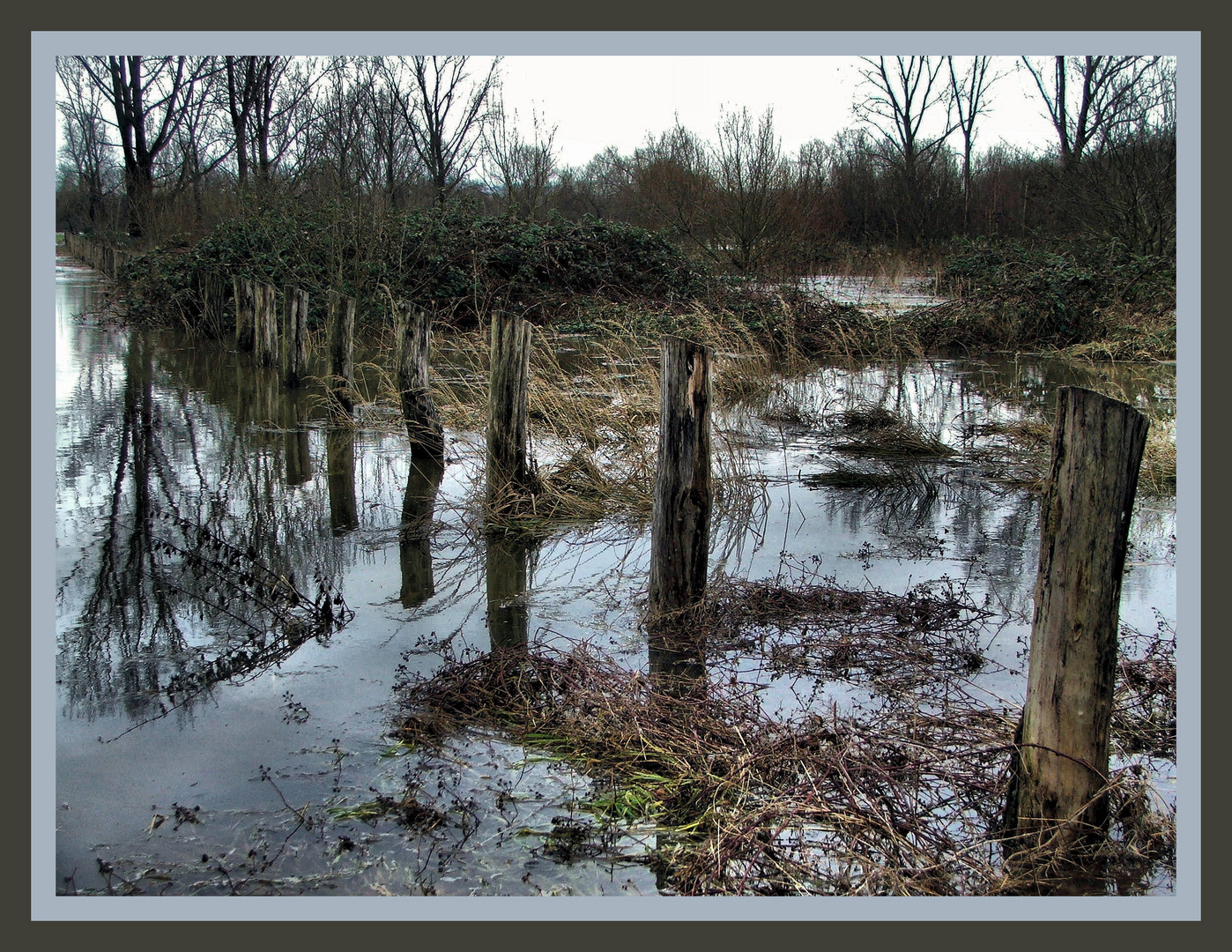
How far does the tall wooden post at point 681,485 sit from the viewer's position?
5191 mm

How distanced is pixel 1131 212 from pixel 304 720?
1950 centimetres

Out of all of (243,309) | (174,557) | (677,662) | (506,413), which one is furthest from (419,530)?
(243,309)

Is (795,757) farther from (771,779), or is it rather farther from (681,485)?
(681,485)

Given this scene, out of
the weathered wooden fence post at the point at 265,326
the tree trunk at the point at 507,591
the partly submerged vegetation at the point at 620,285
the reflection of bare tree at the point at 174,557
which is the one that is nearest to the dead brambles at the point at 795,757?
the tree trunk at the point at 507,591

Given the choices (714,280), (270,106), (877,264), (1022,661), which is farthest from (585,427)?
(270,106)

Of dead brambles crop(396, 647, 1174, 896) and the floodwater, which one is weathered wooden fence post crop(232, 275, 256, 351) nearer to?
the floodwater

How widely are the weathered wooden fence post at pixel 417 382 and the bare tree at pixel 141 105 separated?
2376 cm

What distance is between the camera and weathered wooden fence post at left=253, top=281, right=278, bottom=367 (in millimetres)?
14555

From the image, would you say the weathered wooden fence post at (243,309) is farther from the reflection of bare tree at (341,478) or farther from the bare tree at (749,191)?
the bare tree at (749,191)

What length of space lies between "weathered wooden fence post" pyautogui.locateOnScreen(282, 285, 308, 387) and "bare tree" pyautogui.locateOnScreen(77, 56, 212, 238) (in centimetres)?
1932

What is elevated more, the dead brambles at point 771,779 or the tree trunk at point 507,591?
the tree trunk at point 507,591

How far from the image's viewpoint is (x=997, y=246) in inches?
849

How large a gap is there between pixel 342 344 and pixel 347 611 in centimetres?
649

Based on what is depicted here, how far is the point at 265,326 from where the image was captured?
14.7m
